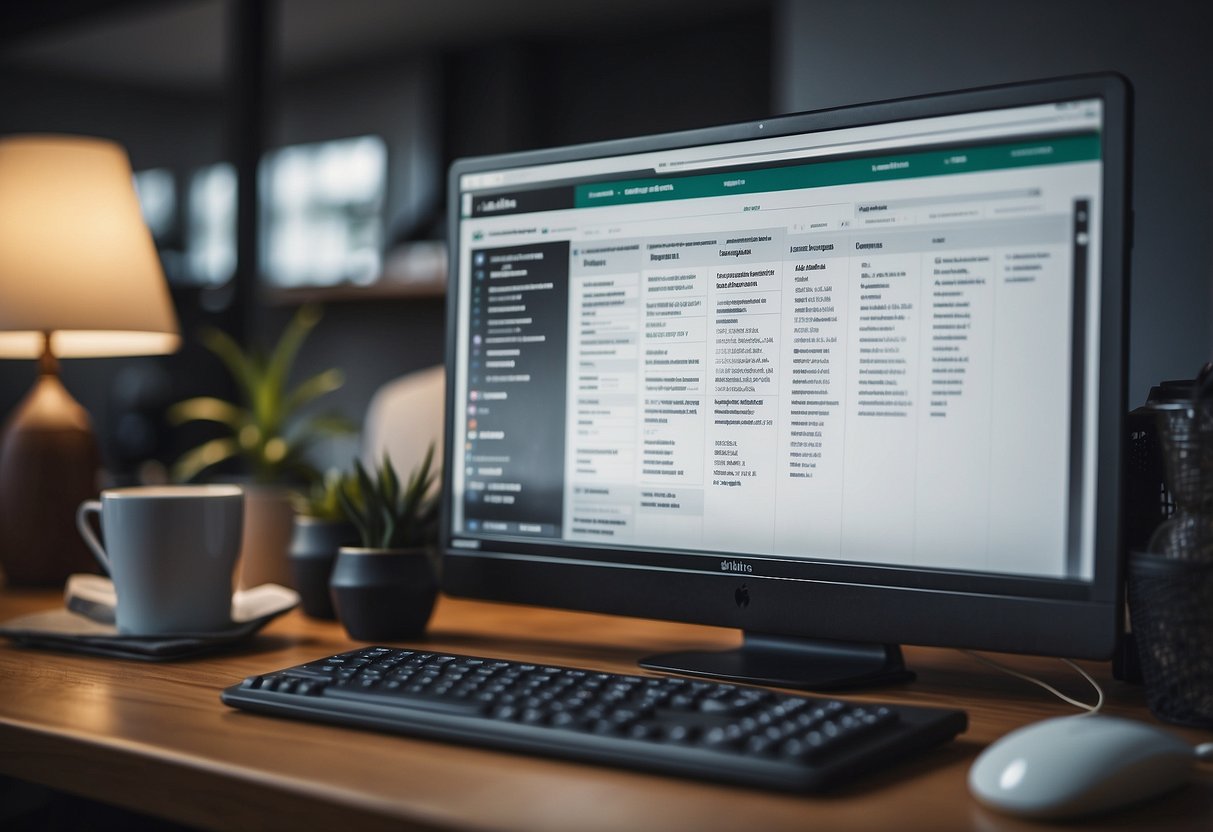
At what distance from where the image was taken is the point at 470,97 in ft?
13.6

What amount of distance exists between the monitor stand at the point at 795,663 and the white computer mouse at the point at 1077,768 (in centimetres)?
24

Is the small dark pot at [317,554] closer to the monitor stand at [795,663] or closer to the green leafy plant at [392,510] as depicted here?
Result: the green leafy plant at [392,510]

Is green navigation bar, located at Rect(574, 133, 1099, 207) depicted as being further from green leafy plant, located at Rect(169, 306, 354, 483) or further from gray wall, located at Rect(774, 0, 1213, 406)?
gray wall, located at Rect(774, 0, 1213, 406)

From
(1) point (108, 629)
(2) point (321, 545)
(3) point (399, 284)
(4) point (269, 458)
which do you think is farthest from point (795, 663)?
(3) point (399, 284)

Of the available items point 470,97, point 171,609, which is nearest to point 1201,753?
point 171,609

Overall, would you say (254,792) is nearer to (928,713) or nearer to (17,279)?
(928,713)

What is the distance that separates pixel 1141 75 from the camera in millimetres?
1536

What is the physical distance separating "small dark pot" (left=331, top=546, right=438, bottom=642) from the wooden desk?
9 centimetres

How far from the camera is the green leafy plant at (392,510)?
101 cm

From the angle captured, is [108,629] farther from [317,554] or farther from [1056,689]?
[1056,689]

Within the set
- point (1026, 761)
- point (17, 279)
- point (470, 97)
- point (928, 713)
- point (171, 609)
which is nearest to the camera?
point (1026, 761)

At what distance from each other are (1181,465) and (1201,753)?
0.18m

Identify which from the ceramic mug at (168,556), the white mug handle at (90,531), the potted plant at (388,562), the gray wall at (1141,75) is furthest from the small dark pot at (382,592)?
the gray wall at (1141,75)

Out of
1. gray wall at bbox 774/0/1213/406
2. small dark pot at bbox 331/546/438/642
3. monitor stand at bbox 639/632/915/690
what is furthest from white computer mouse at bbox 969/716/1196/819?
gray wall at bbox 774/0/1213/406
